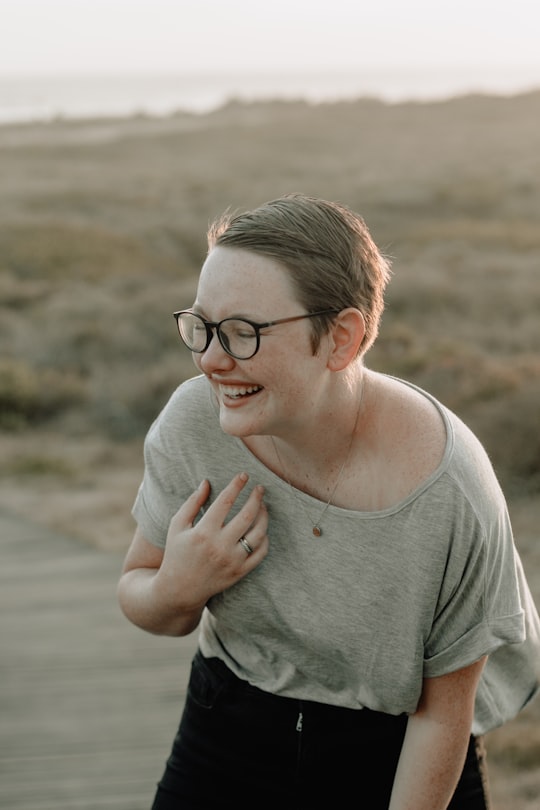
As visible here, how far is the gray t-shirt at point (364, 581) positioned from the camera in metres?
1.50

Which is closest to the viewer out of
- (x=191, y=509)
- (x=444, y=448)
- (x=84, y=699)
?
(x=444, y=448)

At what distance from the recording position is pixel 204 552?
158 centimetres

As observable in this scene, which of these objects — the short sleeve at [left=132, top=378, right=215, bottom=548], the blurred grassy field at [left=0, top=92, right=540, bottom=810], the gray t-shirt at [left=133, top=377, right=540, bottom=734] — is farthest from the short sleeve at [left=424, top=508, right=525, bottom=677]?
the blurred grassy field at [left=0, top=92, right=540, bottom=810]

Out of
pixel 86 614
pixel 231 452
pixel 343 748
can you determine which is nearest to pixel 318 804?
pixel 343 748

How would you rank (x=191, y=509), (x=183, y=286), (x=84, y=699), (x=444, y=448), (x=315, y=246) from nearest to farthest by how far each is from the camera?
(x=315, y=246), (x=444, y=448), (x=191, y=509), (x=84, y=699), (x=183, y=286)

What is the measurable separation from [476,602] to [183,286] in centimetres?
1379

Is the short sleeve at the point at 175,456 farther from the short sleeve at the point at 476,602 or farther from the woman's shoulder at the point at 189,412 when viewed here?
the short sleeve at the point at 476,602

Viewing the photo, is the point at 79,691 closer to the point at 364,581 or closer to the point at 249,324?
the point at 364,581

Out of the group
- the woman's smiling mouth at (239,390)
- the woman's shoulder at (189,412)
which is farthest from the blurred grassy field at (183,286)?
the woman's smiling mouth at (239,390)

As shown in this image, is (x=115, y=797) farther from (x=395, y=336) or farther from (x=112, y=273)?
(x=112, y=273)

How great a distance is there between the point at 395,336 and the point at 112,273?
7.16 m

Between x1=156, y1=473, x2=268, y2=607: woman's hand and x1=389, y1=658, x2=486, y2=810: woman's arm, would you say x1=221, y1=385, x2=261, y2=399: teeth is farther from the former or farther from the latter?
x1=389, y1=658, x2=486, y2=810: woman's arm

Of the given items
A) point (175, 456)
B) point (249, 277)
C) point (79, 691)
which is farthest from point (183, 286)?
point (249, 277)

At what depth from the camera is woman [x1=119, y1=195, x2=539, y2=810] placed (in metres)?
1.45
